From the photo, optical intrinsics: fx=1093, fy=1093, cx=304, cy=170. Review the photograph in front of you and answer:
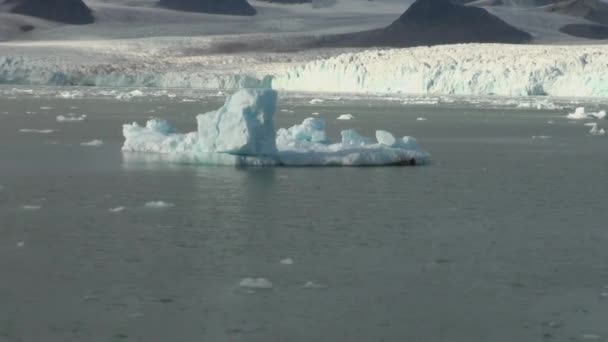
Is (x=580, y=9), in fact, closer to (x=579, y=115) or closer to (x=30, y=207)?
(x=579, y=115)

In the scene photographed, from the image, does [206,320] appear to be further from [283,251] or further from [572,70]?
[572,70]

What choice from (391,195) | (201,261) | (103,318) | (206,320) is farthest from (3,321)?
(391,195)

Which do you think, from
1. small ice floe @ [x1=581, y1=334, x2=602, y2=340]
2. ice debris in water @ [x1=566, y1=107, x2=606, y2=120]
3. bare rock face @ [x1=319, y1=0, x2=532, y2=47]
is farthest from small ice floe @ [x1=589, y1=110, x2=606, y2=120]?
bare rock face @ [x1=319, y1=0, x2=532, y2=47]

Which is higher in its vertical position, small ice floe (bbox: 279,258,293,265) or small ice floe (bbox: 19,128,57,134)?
small ice floe (bbox: 279,258,293,265)

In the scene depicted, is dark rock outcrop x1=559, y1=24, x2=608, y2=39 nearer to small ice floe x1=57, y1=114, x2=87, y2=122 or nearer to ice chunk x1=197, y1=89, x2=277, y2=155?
small ice floe x1=57, y1=114, x2=87, y2=122

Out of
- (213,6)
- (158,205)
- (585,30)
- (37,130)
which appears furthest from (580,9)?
(158,205)

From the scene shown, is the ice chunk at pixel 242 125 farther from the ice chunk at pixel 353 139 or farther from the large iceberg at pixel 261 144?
the ice chunk at pixel 353 139
